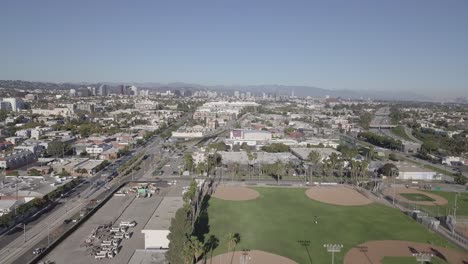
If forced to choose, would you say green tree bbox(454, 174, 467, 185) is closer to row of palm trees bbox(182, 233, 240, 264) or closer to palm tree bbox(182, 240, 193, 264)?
row of palm trees bbox(182, 233, 240, 264)

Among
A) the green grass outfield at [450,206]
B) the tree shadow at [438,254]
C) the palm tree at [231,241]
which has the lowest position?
the green grass outfield at [450,206]

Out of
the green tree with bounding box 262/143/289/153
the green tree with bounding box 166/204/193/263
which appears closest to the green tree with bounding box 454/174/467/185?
the green tree with bounding box 262/143/289/153

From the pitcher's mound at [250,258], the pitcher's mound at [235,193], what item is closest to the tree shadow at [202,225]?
the pitcher's mound at [250,258]

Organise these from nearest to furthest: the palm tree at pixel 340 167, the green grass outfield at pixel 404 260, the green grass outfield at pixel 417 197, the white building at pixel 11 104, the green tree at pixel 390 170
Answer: the green grass outfield at pixel 404 260, the green grass outfield at pixel 417 197, the green tree at pixel 390 170, the palm tree at pixel 340 167, the white building at pixel 11 104

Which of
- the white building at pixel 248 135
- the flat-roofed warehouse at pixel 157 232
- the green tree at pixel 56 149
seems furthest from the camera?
the white building at pixel 248 135

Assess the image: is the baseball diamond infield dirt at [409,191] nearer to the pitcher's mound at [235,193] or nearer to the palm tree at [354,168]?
the palm tree at [354,168]

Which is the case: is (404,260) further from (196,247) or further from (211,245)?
(196,247)

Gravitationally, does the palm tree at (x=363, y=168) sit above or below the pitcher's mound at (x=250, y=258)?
above
